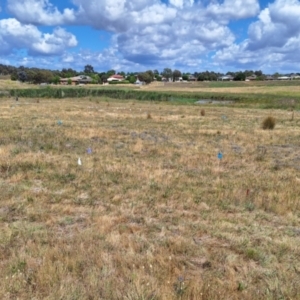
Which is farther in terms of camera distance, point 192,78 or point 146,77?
point 192,78

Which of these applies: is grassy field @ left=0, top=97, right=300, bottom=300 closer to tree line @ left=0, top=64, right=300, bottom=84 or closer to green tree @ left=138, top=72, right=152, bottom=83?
tree line @ left=0, top=64, right=300, bottom=84

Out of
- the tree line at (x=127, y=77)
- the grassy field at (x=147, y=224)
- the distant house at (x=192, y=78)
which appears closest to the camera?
the grassy field at (x=147, y=224)

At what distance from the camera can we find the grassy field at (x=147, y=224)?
375cm

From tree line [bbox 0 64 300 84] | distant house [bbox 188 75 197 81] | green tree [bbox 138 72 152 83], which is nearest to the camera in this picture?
tree line [bbox 0 64 300 84]

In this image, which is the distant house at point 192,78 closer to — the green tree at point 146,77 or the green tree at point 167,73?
the green tree at point 167,73

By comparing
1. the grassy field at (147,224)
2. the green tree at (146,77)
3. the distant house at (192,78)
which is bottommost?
the distant house at (192,78)

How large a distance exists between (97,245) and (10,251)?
1083 millimetres

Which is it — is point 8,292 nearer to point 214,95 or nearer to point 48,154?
point 48,154

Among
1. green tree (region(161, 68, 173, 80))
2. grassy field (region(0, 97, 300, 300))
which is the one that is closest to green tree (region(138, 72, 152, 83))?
green tree (region(161, 68, 173, 80))

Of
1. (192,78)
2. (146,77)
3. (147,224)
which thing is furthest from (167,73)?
(147,224)

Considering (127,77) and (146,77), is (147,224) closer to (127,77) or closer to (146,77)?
(146,77)

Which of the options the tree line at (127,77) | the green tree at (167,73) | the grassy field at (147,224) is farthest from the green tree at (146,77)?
the grassy field at (147,224)

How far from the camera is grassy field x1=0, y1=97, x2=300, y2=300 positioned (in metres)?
3.75

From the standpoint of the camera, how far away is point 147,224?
5.64 meters
